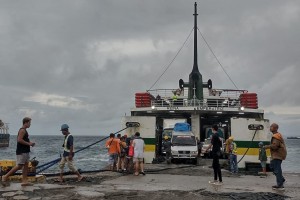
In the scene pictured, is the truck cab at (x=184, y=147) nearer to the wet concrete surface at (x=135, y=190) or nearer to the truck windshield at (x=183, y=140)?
the truck windshield at (x=183, y=140)

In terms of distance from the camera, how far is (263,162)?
673 inches

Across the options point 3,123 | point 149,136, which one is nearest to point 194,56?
point 149,136

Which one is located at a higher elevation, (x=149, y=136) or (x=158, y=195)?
(x=149, y=136)

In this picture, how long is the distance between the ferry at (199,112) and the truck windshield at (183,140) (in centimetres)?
85

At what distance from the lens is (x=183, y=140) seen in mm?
21859

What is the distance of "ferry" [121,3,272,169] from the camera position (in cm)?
2028

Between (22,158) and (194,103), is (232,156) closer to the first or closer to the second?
(194,103)

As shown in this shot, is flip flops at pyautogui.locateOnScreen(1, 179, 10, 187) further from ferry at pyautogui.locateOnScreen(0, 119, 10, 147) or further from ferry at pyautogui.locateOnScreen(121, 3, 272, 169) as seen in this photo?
ferry at pyautogui.locateOnScreen(0, 119, 10, 147)

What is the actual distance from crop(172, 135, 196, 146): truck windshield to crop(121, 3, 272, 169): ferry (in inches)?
33.4

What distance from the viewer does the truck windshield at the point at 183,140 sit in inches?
851

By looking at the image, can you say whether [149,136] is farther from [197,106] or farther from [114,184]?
[114,184]

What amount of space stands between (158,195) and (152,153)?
1149 centimetres

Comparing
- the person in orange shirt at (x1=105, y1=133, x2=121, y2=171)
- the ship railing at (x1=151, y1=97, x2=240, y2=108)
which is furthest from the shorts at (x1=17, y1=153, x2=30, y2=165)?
the ship railing at (x1=151, y1=97, x2=240, y2=108)

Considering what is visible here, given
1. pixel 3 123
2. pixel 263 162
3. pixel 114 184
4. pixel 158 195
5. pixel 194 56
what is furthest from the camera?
pixel 3 123
